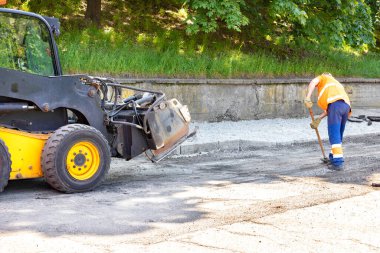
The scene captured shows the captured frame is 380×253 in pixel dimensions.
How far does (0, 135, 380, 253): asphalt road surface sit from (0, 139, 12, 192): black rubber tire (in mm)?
217

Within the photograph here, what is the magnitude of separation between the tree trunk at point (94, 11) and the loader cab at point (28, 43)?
885cm

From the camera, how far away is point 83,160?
28.1ft

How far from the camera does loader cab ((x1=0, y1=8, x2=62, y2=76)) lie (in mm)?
8586

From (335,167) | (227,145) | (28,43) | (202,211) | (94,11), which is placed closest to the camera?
(202,211)

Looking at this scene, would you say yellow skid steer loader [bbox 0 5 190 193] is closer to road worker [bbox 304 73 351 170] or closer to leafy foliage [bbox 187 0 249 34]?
road worker [bbox 304 73 351 170]

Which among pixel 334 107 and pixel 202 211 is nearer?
pixel 202 211

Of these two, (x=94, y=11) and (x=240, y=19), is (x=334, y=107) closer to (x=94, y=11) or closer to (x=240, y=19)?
(x=240, y=19)

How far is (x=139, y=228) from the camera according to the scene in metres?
6.58

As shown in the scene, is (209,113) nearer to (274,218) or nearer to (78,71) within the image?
(78,71)

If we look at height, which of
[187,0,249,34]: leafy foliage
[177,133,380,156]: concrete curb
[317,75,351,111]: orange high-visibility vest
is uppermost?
[187,0,249,34]: leafy foliage

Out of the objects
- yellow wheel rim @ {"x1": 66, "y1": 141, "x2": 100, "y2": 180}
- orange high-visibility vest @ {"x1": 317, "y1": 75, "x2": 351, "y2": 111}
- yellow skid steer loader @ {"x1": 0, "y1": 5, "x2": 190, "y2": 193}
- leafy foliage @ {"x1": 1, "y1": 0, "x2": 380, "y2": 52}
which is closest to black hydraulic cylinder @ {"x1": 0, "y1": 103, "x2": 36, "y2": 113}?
yellow skid steer loader @ {"x1": 0, "y1": 5, "x2": 190, "y2": 193}

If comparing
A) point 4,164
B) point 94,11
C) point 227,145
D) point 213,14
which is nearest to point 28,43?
point 4,164

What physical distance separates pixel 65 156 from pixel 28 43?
1580 mm

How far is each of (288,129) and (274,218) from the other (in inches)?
360
